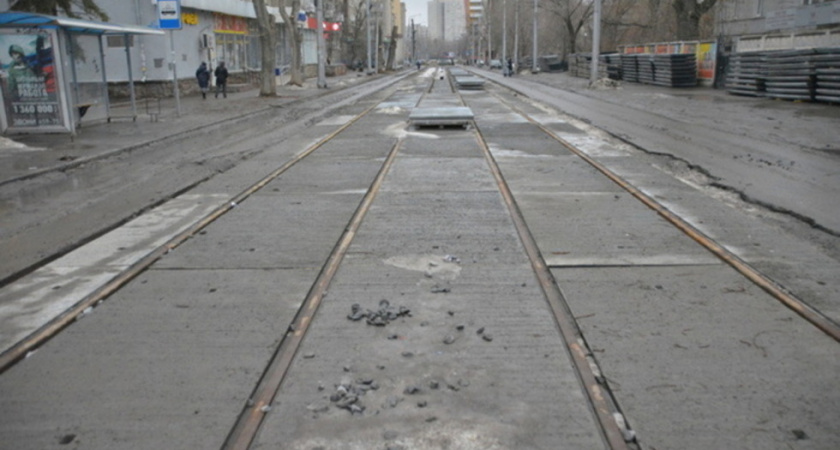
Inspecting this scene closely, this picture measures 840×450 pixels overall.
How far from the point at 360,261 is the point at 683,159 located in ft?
28.7

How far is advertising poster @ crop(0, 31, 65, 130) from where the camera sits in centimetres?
1741

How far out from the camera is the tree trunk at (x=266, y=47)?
3278cm

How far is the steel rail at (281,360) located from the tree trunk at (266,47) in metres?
27.1

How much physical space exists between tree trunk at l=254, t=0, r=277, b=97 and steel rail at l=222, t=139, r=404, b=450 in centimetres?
2713

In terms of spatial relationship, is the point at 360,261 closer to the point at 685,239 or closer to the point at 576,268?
the point at 576,268

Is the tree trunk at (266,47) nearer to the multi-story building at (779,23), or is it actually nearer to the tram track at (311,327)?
the multi-story building at (779,23)

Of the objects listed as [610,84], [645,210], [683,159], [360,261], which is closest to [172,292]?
[360,261]

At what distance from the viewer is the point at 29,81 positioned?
17750mm

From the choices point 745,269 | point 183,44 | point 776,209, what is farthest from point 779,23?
point 745,269

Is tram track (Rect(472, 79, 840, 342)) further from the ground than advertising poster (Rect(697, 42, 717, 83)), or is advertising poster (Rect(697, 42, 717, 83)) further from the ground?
advertising poster (Rect(697, 42, 717, 83))

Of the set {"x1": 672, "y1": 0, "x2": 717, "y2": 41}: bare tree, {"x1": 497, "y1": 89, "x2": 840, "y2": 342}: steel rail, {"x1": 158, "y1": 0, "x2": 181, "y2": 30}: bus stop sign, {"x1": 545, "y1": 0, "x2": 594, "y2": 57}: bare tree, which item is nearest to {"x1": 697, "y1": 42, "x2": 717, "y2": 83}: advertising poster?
{"x1": 672, "y1": 0, "x2": 717, "y2": 41}: bare tree

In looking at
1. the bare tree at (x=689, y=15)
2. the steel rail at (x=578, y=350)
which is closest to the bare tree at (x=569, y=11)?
the bare tree at (x=689, y=15)

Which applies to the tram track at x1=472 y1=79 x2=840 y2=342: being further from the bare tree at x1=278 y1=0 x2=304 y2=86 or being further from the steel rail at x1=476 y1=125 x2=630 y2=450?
the bare tree at x1=278 y1=0 x2=304 y2=86

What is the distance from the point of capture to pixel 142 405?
4.14 metres
